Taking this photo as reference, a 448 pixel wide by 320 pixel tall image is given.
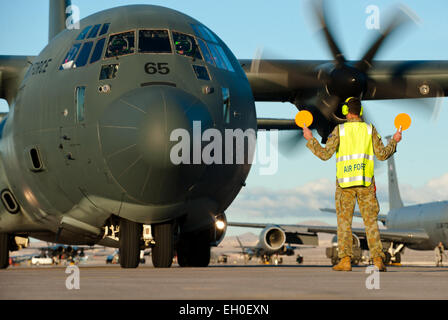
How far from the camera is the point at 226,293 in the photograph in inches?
216

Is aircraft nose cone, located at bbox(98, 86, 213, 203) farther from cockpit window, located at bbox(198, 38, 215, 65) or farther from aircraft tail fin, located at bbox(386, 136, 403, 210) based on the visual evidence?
aircraft tail fin, located at bbox(386, 136, 403, 210)

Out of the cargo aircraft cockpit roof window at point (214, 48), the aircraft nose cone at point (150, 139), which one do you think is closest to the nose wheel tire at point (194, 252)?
the aircraft nose cone at point (150, 139)

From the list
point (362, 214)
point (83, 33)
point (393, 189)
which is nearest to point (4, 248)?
point (83, 33)

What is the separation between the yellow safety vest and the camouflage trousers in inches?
4.7

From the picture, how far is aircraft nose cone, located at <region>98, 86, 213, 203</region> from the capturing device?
9.62 m

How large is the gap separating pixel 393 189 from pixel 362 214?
55.2 metres

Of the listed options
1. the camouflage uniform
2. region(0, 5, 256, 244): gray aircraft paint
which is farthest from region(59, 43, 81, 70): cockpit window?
the camouflage uniform

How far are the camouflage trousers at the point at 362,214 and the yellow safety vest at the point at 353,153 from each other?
0.12 m

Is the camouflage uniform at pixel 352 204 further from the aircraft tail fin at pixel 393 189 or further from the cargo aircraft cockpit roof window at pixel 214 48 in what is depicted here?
the aircraft tail fin at pixel 393 189

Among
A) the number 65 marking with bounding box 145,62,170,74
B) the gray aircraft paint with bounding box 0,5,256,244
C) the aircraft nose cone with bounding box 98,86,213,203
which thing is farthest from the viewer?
the number 65 marking with bounding box 145,62,170,74

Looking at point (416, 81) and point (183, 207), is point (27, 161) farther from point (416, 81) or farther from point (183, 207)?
point (416, 81)

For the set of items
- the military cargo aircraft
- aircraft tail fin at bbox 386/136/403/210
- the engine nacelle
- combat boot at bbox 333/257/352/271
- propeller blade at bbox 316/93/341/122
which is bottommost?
combat boot at bbox 333/257/352/271

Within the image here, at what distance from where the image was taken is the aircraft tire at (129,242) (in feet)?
34.7

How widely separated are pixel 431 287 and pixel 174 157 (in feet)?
14.6
